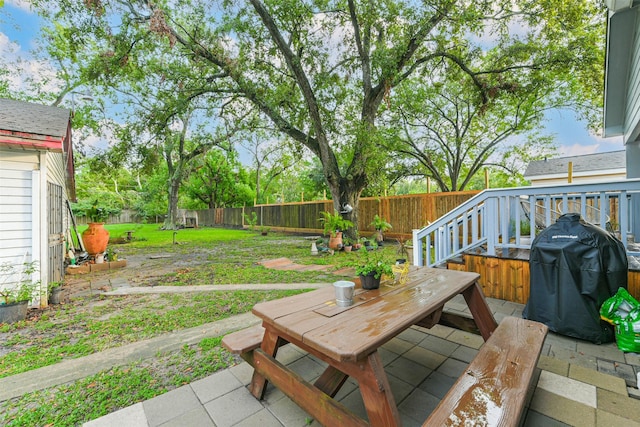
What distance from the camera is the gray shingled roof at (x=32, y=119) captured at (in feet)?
11.1

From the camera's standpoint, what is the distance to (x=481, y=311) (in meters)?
2.31

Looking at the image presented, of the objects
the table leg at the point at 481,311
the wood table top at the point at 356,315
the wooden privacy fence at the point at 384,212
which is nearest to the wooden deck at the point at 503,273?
the table leg at the point at 481,311

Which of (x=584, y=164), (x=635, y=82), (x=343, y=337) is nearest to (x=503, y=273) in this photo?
(x=343, y=337)

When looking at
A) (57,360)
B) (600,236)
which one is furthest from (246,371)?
(600,236)

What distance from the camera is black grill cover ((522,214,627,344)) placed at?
232cm

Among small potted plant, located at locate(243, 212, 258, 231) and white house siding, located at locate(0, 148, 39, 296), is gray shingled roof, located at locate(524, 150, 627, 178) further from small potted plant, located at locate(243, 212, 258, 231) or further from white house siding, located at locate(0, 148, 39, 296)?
white house siding, located at locate(0, 148, 39, 296)

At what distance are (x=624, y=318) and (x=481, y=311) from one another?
113cm

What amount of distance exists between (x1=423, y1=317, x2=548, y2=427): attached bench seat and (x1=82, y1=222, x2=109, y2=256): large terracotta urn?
7821 mm

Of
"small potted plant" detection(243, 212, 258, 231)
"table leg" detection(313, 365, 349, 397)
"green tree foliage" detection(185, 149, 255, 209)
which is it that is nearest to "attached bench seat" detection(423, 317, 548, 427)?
"table leg" detection(313, 365, 349, 397)

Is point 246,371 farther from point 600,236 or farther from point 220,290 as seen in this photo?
point 600,236

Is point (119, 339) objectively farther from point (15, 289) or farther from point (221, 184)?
point (221, 184)

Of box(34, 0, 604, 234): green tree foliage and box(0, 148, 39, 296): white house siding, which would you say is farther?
box(34, 0, 604, 234): green tree foliage

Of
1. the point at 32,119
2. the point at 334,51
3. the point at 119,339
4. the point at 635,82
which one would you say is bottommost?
the point at 119,339

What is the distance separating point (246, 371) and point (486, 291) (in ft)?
10.5
